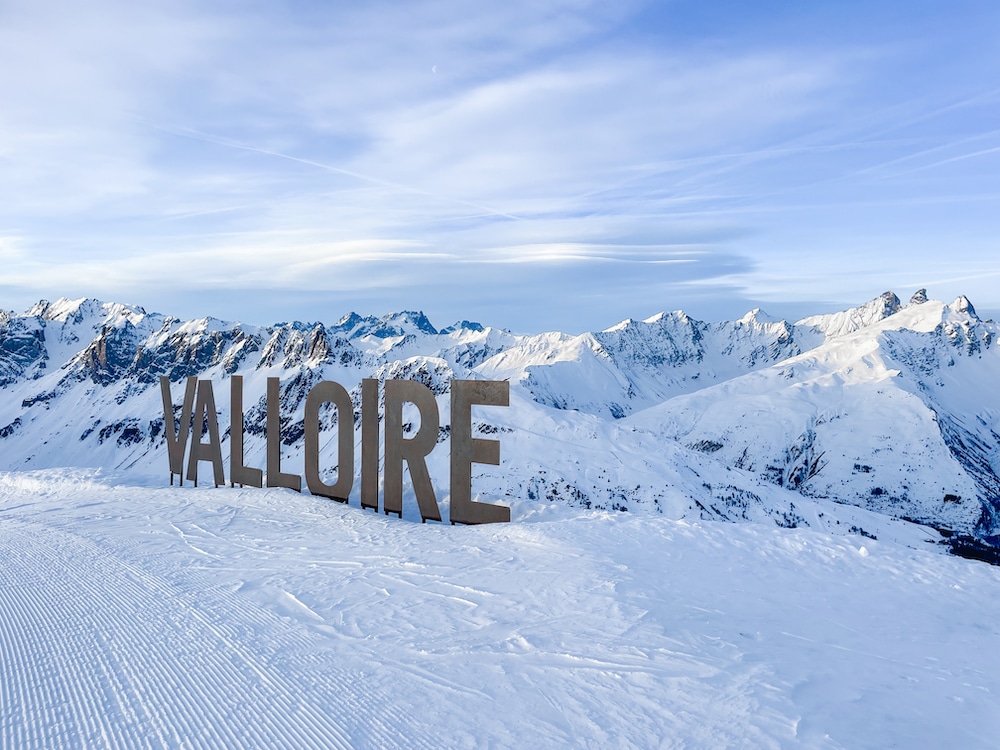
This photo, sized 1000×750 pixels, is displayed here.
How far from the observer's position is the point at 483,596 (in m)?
11.3

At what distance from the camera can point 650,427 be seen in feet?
466

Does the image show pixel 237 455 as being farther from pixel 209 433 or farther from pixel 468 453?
pixel 468 453

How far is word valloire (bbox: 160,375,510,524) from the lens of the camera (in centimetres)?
1817

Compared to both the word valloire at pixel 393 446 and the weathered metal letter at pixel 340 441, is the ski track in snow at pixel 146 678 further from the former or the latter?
the weathered metal letter at pixel 340 441

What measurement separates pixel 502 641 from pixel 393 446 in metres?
11.0

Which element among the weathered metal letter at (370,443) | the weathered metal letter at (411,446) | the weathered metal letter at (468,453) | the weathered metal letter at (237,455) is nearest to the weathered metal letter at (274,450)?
the weathered metal letter at (237,455)

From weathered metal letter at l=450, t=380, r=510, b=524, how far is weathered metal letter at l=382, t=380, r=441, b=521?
70 centimetres

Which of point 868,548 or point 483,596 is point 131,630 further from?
point 868,548

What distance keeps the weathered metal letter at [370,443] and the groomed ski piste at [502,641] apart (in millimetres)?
4069

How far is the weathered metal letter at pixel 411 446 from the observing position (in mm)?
18688

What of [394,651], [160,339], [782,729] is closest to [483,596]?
[394,651]

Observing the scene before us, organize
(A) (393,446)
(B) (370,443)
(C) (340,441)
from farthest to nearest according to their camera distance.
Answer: (C) (340,441) < (B) (370,443) < (A) (393,446)

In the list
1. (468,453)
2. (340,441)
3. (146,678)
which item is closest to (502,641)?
(146,678)

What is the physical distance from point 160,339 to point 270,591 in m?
180
